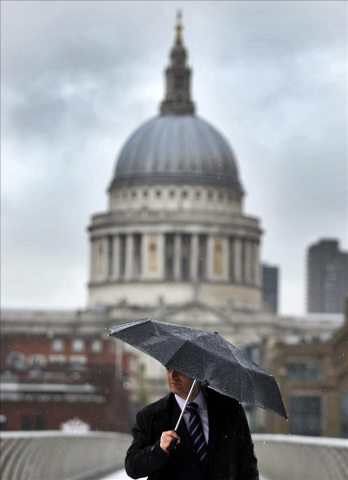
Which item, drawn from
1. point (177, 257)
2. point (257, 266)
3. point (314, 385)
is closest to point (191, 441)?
point (314, 385)

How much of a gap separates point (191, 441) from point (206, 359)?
0.52 m

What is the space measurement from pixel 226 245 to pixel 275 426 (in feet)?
273

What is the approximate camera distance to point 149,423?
909 centimetres

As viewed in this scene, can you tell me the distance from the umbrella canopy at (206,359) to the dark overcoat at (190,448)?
119mm

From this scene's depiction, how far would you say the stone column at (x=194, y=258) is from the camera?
165750 mm

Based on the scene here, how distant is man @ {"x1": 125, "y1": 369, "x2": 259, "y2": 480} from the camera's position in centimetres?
891

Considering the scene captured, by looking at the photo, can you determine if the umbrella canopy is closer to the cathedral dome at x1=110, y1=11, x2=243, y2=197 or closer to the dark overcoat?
the dark overcoat

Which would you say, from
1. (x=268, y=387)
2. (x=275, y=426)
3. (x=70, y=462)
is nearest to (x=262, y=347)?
(x=275, y=426)

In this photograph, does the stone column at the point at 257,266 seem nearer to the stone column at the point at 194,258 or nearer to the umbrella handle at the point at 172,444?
the stone column at the point at 194,258

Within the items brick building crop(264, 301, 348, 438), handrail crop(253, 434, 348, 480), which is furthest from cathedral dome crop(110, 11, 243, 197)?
handrail crop(253, 434, 348, 480)

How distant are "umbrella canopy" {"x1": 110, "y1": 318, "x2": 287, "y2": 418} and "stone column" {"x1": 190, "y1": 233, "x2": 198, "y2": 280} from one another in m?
156

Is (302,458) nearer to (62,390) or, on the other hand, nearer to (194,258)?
(62,390)

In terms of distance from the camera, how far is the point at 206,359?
933 cm

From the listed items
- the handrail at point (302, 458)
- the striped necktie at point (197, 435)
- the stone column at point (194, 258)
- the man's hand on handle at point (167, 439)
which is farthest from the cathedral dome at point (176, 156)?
the man's hand on handle at point (167, 439)
